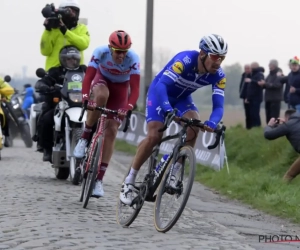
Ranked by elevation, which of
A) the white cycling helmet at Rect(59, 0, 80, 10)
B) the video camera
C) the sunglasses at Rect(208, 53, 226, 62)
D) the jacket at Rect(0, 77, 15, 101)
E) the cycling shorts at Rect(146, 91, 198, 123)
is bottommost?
the jacket at Rect(0, 77, 15, 101)

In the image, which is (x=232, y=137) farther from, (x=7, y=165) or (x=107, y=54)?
(x=107, y=54)

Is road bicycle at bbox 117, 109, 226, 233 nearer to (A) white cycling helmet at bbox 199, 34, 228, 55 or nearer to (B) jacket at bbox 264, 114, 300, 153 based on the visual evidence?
(A) white cycling helmet at bbox 199, 34, 228, 55

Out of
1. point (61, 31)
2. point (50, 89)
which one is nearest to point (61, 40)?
point (61, 31)

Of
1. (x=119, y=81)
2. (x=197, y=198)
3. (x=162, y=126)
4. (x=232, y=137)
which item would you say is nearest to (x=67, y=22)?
(x=119, y=81)

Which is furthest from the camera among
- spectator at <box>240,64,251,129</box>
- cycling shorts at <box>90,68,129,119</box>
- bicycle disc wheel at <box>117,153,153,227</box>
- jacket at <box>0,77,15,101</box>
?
spectator at <box>240,64,251,129</box>

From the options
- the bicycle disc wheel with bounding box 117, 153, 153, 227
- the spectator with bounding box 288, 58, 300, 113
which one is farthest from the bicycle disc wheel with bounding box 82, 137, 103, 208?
the spectator with bounding box 288, 58, 300, 113

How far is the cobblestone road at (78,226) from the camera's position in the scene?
306 inches

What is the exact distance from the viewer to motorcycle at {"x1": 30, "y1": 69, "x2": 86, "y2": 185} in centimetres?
1247

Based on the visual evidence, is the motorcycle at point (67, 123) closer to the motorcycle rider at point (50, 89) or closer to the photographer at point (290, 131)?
the motorcycle rider at point (50, 89)

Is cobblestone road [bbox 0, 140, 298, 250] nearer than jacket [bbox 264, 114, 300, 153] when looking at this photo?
Yes

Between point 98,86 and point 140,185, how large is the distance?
7.12 feet

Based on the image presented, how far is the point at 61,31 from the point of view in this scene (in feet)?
42.0

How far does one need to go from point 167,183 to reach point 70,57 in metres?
4.66

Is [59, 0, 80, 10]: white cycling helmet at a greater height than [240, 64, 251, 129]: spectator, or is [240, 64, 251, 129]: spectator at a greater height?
[59, 0, 80, 10]: white cycling helmet
